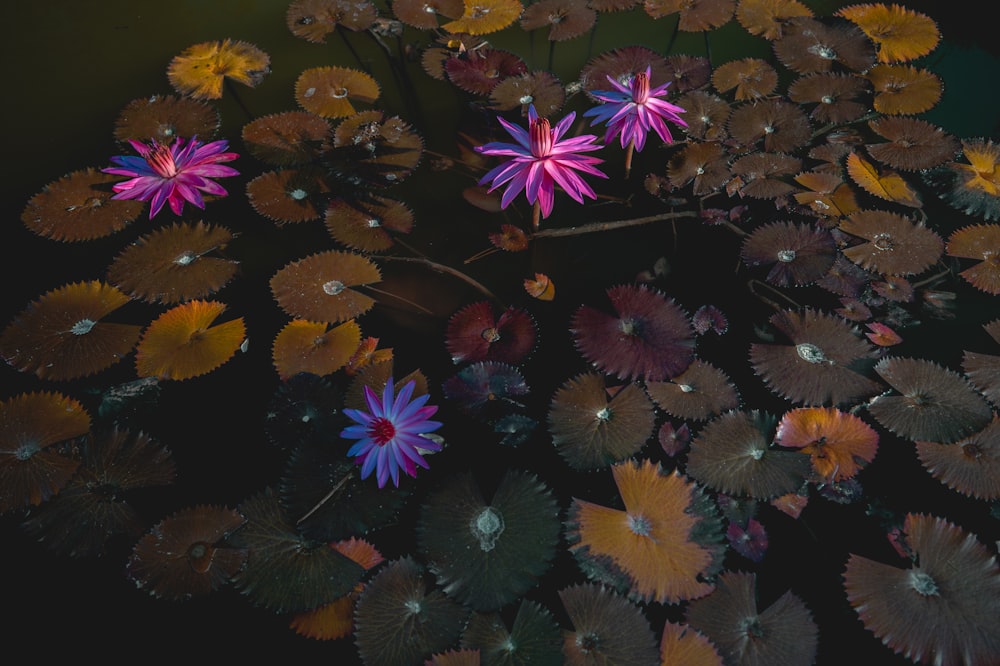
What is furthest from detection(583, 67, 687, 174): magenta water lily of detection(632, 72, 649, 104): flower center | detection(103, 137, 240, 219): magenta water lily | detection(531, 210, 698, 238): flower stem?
detection(103, 137, 240, 219): magenta water lily

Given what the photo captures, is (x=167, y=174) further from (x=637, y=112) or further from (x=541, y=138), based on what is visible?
(x=637, y=112)

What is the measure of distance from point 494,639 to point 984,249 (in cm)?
224

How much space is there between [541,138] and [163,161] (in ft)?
4.16

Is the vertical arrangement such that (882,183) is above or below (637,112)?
below

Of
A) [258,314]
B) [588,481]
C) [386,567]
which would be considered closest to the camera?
[386,567]

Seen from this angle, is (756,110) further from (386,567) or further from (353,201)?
(386,567)

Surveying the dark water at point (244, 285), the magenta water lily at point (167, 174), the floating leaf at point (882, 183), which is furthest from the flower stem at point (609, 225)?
the magenta water lily at point (167, 174)

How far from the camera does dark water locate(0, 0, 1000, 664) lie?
4.80 feet

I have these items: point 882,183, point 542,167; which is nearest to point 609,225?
point 542,167

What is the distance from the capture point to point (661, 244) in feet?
7.32

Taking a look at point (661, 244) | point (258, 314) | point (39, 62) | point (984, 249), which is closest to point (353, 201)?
point (258, 314)

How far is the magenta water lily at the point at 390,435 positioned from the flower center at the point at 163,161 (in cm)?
113

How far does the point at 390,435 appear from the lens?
1472 mm

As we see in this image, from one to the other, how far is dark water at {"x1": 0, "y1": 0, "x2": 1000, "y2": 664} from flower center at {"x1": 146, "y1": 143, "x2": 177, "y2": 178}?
398 mm
